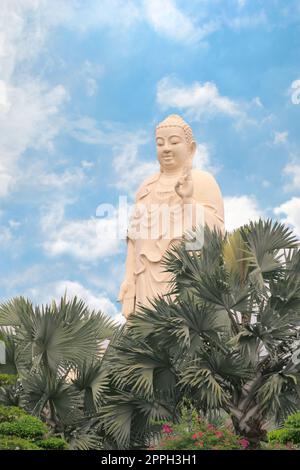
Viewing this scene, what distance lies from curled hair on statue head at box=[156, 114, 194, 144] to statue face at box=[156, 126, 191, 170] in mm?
76

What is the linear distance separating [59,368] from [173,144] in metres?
5.99

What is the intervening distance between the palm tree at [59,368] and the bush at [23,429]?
4.08 ft

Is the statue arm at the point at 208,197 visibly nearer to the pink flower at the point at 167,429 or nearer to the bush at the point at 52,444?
the pink flower at the point at 167,429

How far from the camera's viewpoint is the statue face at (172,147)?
17.5 metres

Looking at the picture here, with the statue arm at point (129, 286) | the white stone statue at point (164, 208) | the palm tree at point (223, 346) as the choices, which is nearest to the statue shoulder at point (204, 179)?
the white stone statue at point (164, 208)

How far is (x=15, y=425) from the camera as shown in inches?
440

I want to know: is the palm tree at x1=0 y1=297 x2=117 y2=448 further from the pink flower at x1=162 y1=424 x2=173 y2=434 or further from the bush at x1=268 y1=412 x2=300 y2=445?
the bush at x1=268 y1=412 x2=300 y2=445

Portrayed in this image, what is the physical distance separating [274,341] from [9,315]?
385cm

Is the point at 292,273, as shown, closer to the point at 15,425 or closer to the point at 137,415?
the point at 137,415

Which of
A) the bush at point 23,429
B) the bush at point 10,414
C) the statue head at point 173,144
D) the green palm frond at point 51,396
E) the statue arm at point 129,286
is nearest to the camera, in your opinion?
the bush at point 23,429

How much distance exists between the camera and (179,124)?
1772 cm

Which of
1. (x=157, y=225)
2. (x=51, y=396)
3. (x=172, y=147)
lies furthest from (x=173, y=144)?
(x=51, y=396)

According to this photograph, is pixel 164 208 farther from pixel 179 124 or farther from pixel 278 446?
pixel 278 446
